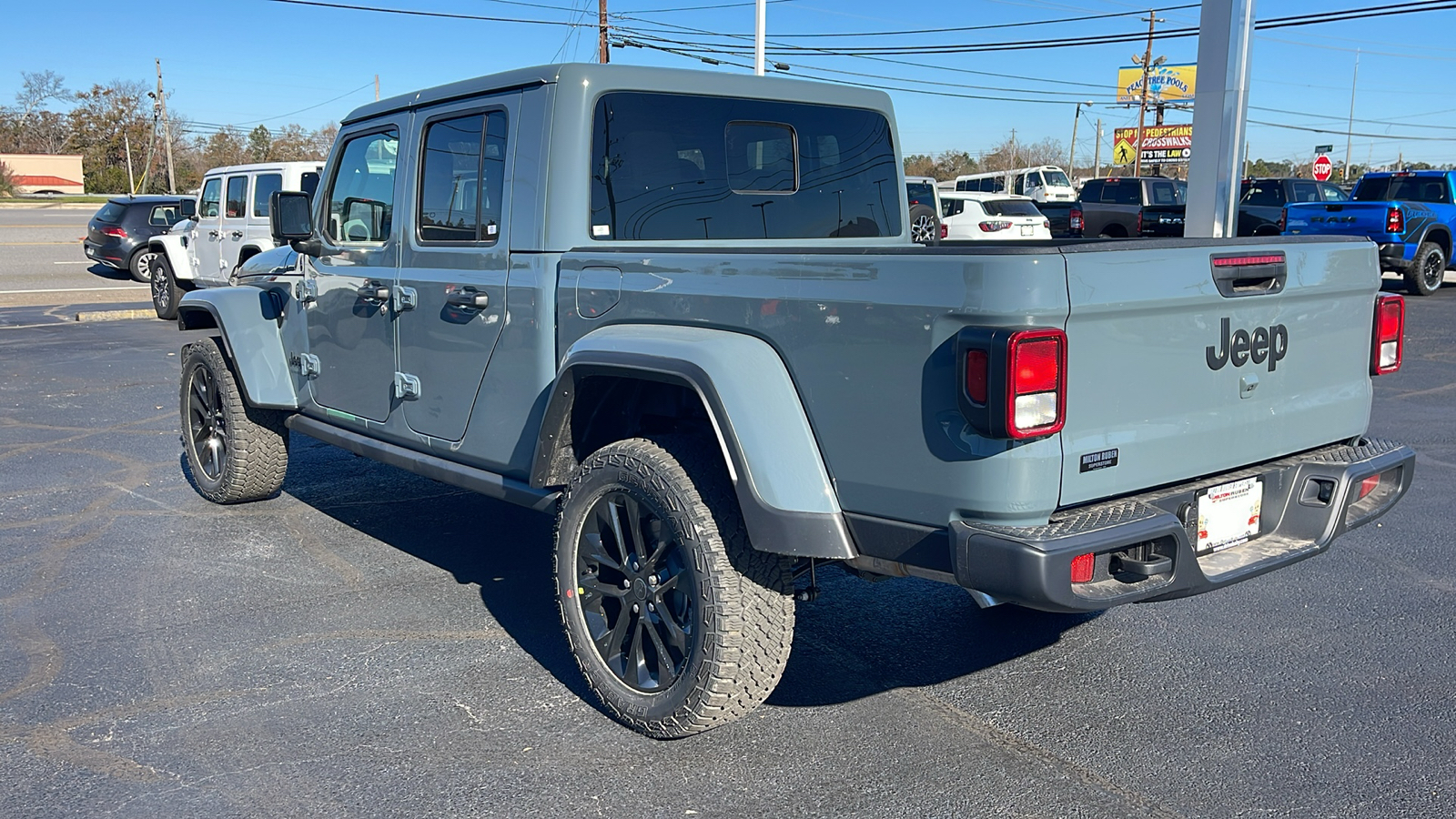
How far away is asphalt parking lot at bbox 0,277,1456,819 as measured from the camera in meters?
3.16

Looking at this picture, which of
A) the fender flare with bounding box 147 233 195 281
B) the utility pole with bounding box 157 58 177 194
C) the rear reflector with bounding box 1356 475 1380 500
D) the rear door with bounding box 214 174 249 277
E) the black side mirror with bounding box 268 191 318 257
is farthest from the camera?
the utility pole with bounding box 157 58 177 194

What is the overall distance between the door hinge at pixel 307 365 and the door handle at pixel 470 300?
1382 mm

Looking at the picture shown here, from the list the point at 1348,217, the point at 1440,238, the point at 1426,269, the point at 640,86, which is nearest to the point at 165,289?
the point at 640,86

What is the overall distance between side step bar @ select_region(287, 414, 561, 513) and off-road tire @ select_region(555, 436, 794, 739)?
480 mm

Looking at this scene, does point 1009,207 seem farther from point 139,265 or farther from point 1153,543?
point 1153,543

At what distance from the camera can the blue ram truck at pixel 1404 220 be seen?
17.8 metres

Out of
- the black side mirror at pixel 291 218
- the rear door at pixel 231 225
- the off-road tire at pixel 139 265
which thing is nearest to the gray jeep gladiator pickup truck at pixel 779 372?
the black side mirror at pixel 291 218

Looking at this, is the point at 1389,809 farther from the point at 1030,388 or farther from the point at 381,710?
the point at 381,710

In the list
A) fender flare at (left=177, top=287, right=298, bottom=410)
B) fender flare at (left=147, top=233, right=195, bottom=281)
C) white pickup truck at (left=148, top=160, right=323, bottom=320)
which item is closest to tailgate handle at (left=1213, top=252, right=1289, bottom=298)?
fender flare at (left=177, top=287, right=298, bottom=410)

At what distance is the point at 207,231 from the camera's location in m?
15.5

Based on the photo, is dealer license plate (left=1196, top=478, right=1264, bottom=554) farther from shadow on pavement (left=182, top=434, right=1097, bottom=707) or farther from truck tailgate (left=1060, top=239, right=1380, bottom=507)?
shadow on pavement (left=182, top=434, right=1097, bottom=707)

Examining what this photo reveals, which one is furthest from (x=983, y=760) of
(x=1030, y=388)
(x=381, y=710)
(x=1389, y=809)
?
(x=381, y=710)

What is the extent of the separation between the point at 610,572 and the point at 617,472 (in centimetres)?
41

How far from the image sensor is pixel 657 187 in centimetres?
410
